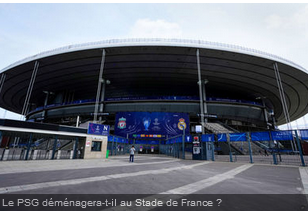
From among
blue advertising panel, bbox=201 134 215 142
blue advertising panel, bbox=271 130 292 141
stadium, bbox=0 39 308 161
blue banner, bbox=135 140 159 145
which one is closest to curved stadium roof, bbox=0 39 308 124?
stadium, bbox=0 39 308 161

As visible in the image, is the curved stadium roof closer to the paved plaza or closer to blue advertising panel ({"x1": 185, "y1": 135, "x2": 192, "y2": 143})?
blue advertising panel ({"x1": 185, "y1": 135, "x2": 192, "y2": 143})

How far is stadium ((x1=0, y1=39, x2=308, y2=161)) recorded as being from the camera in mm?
30359

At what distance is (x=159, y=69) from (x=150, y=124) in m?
14.7

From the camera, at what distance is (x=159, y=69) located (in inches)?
1449

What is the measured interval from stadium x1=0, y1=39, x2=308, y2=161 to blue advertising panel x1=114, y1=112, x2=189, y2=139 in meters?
0.15

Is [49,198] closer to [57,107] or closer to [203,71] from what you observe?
[203,71]

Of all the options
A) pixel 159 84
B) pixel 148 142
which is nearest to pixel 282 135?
pixel 148 142

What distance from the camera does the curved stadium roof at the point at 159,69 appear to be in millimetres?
29500

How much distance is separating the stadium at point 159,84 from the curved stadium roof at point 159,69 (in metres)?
0.18

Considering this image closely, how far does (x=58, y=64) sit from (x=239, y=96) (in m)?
55.1

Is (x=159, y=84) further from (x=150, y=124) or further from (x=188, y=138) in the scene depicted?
(x=188, y=138)

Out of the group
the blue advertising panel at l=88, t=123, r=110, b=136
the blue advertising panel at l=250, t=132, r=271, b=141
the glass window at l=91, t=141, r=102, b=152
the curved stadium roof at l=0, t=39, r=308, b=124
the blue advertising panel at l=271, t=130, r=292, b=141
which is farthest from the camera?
the curved stadium roof at l=0, t=39, r=308, b=124

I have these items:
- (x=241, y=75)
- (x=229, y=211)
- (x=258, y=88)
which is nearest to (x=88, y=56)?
(x=229, y=211)

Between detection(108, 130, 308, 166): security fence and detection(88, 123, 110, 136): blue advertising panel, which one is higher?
detection(88, 123, 110, 136): blue advertising panel
